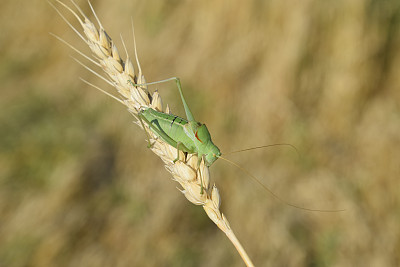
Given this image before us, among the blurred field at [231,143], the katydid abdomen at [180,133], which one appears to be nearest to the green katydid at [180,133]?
the katydid abdomen at [180,133]

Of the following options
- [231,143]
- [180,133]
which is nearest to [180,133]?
[180,133]

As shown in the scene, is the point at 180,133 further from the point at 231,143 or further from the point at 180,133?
the point at 231,143

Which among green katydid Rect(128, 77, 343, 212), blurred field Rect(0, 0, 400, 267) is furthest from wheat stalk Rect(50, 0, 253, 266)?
blurred field Rect(0, 0, 400, 267)

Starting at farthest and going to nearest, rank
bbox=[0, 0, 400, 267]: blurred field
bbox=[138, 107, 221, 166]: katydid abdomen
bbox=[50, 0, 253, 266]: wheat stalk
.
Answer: bbox=[0, 0, 400, 267]: blurred field, bbox=[138, 107, 221, 166]: katydid abdomen, bbox=[50, 0, 253, 266]: wheat stalk

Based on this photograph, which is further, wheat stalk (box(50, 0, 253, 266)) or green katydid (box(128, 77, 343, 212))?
green katydid (box(128, 77, 343, 212))

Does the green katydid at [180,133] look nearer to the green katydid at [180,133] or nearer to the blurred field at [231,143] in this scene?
the green katydid at [180,133]

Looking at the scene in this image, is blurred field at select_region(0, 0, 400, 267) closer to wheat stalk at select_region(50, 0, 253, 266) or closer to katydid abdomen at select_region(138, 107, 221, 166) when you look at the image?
katydid abdomen at select_region(138, 107, 221, 166)

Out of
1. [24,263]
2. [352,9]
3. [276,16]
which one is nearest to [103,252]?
[24,263]
